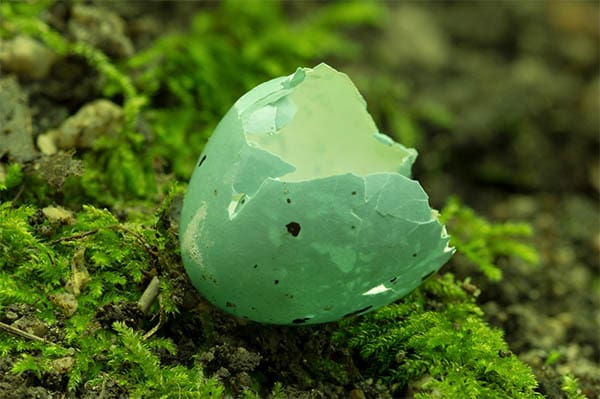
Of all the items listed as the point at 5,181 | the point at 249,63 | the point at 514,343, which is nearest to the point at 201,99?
the point at 249,63

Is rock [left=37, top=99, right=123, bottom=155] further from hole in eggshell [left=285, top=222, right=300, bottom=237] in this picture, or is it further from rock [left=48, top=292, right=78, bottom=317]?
hole in eggshell [left=285, top=222, right=300, bottom=237]

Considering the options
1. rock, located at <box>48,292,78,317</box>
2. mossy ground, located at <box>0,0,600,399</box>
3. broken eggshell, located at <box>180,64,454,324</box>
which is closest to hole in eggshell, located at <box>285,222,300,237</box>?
broken eggshell, located at <box>180,64,454,324</box>

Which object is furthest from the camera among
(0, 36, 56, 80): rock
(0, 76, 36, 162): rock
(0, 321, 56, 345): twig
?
(0, 36, 56, 80): rock

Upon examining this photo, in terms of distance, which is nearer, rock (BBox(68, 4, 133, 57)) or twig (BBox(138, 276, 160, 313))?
twig (BBox(138, 276, 160, 313))

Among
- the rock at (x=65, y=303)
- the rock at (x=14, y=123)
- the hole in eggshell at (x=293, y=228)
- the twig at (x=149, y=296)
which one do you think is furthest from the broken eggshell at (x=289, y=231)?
the rock at (x=14, y=123)

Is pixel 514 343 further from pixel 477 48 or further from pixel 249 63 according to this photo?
pixel 477 48

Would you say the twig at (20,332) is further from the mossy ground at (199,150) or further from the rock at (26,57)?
the rock at (26,57)

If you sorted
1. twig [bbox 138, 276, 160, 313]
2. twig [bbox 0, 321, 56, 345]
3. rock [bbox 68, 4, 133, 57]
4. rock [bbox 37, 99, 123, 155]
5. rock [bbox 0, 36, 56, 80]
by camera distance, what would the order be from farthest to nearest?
rock [bbox 68, 4, 133, 57]
rock [bbox 0, 36, 56, 80]
rock [bbox 37, 99, 123, 155]
twig [bbox 138, 276, 160, 313]
twig [bbox 0, 321, 56, 345]

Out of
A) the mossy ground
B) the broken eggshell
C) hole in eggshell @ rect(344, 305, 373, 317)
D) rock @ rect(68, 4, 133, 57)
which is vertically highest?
the broken eggshell
